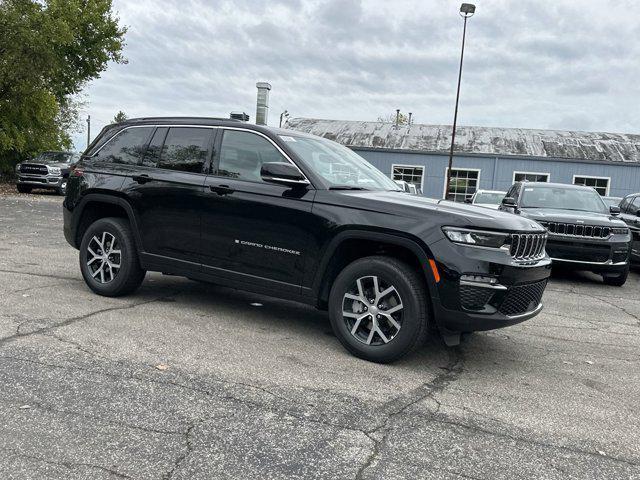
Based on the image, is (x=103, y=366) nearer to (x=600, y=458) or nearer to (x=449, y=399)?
(x=449, y=399)

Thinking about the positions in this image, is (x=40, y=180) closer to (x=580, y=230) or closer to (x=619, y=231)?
(x=580, y=230)

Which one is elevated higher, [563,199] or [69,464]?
[563,199]

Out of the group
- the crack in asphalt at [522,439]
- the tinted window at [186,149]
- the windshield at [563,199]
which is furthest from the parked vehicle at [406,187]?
the crack in asphalt at [522,439]

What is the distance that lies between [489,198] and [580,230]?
911 centimetres

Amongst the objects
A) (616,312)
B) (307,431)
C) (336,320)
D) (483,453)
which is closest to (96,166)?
(336,320)

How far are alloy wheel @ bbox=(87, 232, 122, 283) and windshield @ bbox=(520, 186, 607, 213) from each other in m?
7.16

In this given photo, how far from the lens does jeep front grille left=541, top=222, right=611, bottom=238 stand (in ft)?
29.6

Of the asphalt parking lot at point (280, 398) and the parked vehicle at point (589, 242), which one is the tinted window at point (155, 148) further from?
the parked vehicle at point (589, 242)

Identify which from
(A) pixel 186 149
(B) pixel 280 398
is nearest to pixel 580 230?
(A) pixel 186 149

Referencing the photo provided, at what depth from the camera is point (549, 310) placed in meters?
7.00

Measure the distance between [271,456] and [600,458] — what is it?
1.72 metres

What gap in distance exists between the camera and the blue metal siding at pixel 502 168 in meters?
28.9

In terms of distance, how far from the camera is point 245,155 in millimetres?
5188

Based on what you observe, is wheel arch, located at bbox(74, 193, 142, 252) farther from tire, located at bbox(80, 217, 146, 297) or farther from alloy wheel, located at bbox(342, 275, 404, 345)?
alloy wheel, located at bbox(342, 275, 404, 345)
